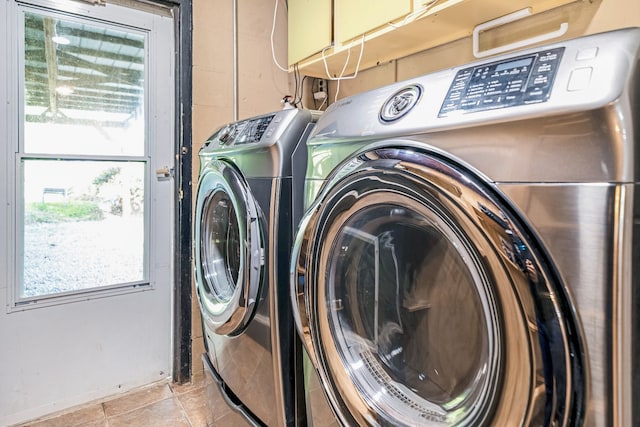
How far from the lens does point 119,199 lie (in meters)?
1.87

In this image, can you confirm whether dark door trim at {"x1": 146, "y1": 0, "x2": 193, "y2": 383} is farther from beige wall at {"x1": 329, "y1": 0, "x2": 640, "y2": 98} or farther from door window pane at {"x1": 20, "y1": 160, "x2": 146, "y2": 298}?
beige wall at {"x1": 329, "y1": 0, "x2": 640, "y2": 98}

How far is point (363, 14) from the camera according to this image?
1.55 m

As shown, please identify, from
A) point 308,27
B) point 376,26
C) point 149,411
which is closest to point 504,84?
point 376,26

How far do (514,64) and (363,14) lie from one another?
3.53 ft

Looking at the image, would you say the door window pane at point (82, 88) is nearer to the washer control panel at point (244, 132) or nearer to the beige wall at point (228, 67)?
the beige wall at point (228, 67)

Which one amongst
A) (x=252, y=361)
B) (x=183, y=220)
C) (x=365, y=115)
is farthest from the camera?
(x=183, y=220)

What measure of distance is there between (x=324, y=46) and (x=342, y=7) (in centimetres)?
19

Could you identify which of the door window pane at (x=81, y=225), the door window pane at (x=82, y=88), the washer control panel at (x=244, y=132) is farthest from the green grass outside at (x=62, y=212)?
the washer control panel at (x=244, y=132)

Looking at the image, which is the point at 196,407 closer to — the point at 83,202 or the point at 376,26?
the point at 83,202

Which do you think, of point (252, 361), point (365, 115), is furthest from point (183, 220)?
point (365, 115)

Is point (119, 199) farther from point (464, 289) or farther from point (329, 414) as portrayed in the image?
point (464, 289)

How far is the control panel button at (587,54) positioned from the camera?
545mm

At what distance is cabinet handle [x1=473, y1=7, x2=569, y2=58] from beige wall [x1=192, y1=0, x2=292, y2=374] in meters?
1.11

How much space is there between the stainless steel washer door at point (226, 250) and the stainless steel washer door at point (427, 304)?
0.24 m
